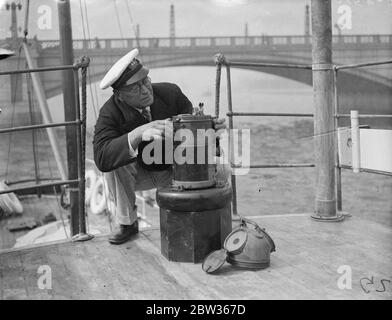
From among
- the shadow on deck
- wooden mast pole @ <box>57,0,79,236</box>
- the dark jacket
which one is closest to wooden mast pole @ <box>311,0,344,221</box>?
the shadow on deck

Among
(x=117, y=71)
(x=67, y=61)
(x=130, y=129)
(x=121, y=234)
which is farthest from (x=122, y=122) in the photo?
(x=67, y=61)

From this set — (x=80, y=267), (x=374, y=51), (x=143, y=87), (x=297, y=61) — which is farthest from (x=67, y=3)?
(x=374, y=51)

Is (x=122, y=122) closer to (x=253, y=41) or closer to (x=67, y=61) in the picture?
(x=67, y=61)

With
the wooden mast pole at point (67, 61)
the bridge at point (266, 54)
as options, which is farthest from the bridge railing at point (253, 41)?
the wooden mast pole at point (67, 61)

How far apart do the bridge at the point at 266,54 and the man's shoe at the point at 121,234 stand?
24.1 m

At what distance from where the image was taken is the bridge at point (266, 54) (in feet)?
87.1

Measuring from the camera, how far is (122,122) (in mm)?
3027

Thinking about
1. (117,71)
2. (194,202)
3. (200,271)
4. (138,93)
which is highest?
(117,71)

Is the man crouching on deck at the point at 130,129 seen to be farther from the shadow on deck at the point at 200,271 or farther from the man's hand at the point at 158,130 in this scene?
the shadow on deck at the point at 200,271

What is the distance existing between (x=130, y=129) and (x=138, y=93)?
258mm

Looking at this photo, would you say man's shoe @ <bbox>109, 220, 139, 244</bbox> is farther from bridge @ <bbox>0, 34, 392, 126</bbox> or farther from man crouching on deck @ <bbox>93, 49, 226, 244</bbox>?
bridge @ <bbox>0, 34, 392, 126</bbox>
